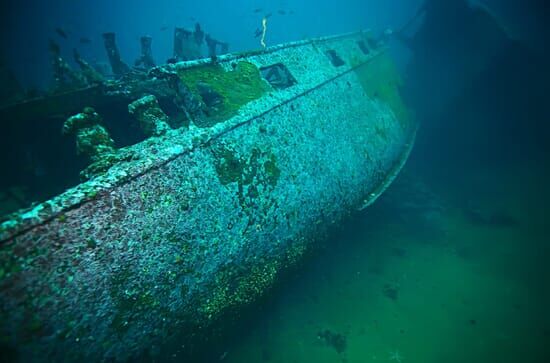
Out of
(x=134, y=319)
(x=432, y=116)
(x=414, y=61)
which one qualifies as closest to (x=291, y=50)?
(x=134, y=319)

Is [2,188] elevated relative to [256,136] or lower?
elevated

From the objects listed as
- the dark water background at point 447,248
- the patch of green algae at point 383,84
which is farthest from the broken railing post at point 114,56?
the patch of green algae at point 383,84

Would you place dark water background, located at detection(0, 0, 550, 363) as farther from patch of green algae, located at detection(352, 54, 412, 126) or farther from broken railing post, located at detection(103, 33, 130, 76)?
broken railing post, located at detection(103, 33, 130, 76)

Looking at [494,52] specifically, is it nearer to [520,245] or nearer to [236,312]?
[520,245]

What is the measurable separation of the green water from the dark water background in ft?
0.06

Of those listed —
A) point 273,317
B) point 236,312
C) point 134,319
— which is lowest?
point 273,317

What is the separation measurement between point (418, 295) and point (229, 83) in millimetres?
4244

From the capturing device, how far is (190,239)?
86.4 inches

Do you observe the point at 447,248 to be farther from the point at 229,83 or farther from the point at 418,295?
the point at 229,83

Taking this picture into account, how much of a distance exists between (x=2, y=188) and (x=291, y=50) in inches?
172

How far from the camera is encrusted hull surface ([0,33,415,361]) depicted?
1574 mm

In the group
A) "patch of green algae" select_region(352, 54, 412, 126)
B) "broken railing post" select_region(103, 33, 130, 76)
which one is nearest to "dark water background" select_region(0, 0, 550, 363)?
"patch of green algae" select_region(352, 54, 412, 126)

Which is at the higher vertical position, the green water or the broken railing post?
the broken railing post

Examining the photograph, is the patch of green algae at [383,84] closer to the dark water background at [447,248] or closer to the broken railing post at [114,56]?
the dark water background at [447,248]
